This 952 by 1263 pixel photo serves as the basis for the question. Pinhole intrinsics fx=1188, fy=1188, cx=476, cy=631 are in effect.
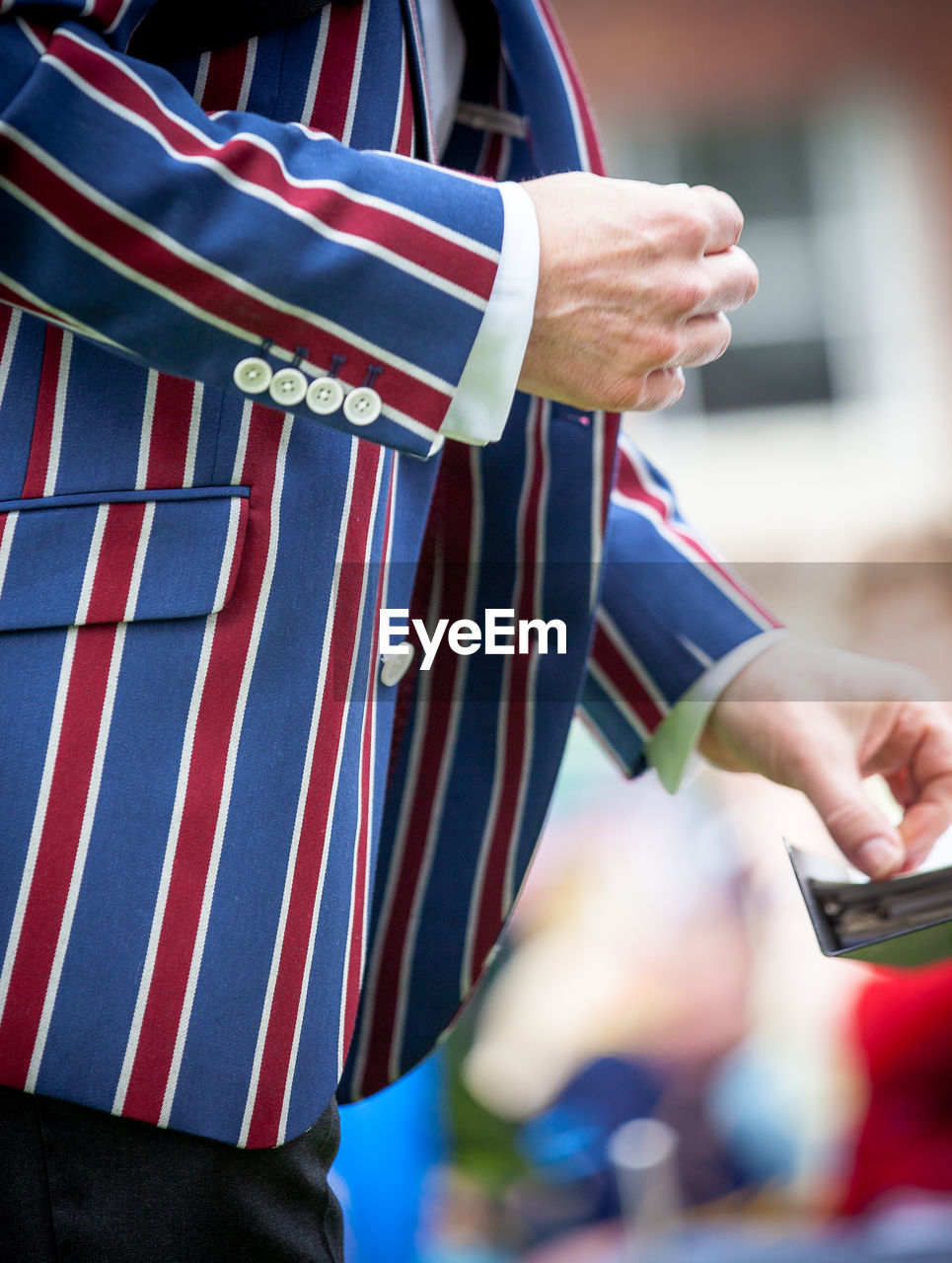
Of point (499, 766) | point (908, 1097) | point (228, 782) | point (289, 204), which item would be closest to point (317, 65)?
point (289, 204)

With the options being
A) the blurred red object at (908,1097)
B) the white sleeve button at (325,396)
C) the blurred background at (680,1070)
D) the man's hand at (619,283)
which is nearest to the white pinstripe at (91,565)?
the white sleeve button at (325,396)

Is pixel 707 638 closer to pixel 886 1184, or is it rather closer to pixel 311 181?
pixel 311 181

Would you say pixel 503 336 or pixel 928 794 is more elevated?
pixel 503 336

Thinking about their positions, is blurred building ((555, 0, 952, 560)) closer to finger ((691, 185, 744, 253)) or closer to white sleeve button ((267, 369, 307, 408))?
finger ((691, 185, 744, 253))

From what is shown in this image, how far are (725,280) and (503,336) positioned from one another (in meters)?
0.13

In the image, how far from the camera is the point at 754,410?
4.55m

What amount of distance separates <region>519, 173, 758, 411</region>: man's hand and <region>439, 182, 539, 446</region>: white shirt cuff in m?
0.01

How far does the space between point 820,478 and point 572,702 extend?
12.6 ft

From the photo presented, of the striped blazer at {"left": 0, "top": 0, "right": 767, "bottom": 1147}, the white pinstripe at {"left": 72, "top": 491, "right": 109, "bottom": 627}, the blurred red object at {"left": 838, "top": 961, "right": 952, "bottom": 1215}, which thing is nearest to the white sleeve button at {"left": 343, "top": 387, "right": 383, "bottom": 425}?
the striped blazer at {"left": 0, "top": 0, "right": 767, "bottom": 1147}

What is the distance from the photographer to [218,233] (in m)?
0.49

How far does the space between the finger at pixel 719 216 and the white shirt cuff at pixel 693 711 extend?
1.21 ft

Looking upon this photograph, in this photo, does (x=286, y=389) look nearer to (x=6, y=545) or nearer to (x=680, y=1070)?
(x=6, y=545)

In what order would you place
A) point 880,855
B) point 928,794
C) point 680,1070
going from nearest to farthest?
point 880,855, point 928,794, point 680,1070

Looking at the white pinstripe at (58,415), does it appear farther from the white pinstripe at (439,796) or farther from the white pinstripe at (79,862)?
the white pinstripe at (439,796)
